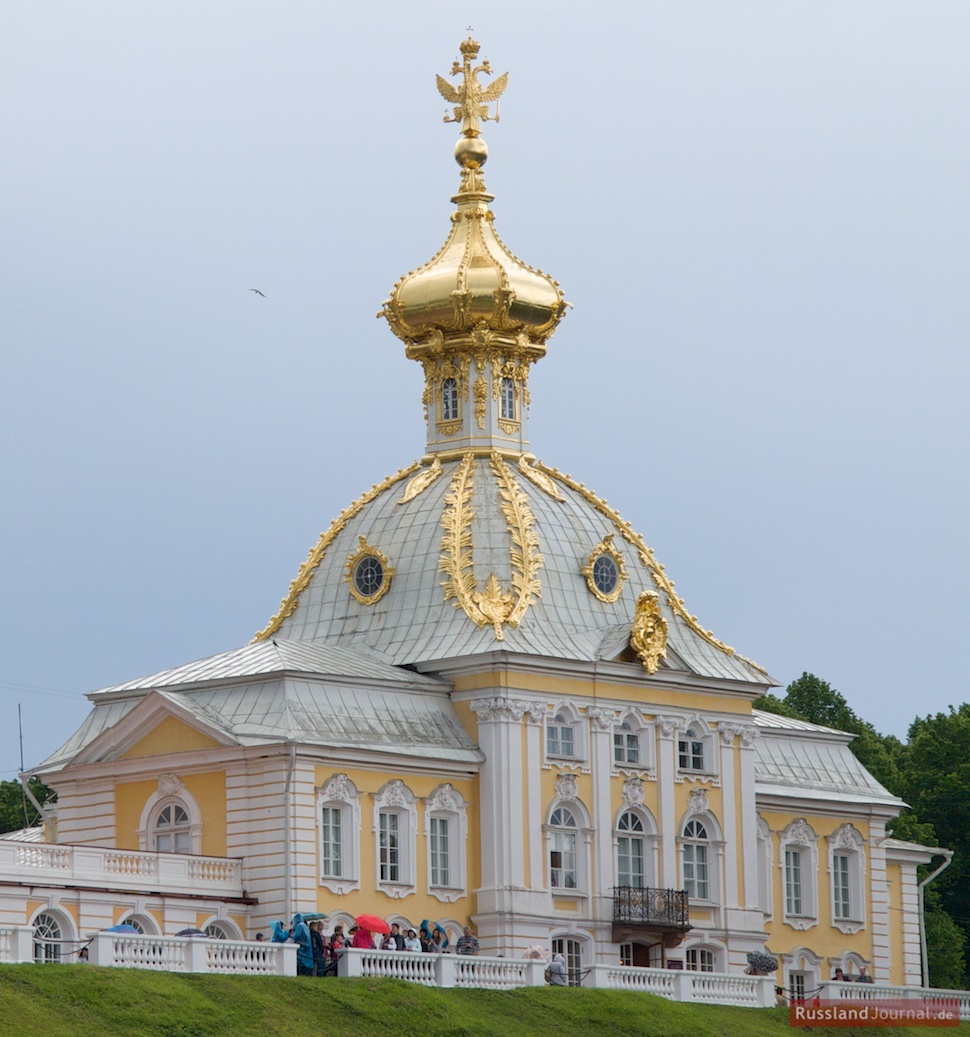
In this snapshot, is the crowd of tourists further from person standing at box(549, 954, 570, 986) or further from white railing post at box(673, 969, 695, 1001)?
white railing post at box(673, 969, 695, 1001)

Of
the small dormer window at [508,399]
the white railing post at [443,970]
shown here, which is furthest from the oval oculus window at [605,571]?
the white railing post at [443,970]

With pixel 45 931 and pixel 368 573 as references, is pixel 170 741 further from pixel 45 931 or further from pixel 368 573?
pixel 368 573

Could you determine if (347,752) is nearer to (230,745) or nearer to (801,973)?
(230,745)

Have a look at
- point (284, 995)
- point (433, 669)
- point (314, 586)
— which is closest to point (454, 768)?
point (433, 669)

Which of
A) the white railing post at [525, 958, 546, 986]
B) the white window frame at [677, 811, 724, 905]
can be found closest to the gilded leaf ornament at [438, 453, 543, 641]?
the white window frame at [677, 811, 724, 905]

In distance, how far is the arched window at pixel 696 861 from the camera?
7062 centimetres

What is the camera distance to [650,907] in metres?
69.0

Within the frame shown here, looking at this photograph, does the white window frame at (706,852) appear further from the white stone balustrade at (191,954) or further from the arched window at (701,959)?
the white stone balustrade at (191,954)

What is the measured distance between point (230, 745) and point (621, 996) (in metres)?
10.4

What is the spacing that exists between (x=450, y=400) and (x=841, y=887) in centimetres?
1421

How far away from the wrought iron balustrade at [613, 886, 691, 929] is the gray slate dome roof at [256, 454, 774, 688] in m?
4.86

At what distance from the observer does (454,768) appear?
220ft

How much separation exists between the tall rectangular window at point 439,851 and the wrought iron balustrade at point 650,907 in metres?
3.98

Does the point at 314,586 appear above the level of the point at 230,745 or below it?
above
